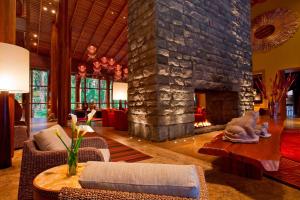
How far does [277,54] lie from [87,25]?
30.6ft

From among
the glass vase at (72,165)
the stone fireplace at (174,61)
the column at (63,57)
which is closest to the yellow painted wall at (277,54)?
the stone fireplace at (174,61)

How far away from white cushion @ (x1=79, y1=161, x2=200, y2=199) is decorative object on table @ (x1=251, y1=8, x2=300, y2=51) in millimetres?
10428

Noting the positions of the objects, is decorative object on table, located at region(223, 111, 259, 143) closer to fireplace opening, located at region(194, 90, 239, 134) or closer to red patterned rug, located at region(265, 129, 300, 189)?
red patterned rug, located at region(265, 129, 300, 189)

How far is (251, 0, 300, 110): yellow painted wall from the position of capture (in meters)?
8.53

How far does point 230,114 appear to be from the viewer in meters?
6.05

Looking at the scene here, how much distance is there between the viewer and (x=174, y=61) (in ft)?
14.1

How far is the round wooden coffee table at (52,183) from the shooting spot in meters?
1.00

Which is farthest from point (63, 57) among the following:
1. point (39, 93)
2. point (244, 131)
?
point (244, 131)

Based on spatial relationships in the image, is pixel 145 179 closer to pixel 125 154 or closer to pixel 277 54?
pixel 125 154

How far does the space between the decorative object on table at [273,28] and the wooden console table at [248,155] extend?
27.4 feet

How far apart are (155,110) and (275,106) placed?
Result: 2.72 metres

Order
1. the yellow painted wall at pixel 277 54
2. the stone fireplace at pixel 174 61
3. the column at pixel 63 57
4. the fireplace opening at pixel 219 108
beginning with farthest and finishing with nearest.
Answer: the yellow painted wall at pixel 277 54 < the column at pixel 63 57 < the fireplace opening at pixel 219 108 < the stone fireplace at pixel 174 61

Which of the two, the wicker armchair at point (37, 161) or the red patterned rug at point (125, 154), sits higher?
the wicker armchair at point (37, 161)

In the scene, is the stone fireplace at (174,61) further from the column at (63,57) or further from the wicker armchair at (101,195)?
the column at (63,57)
